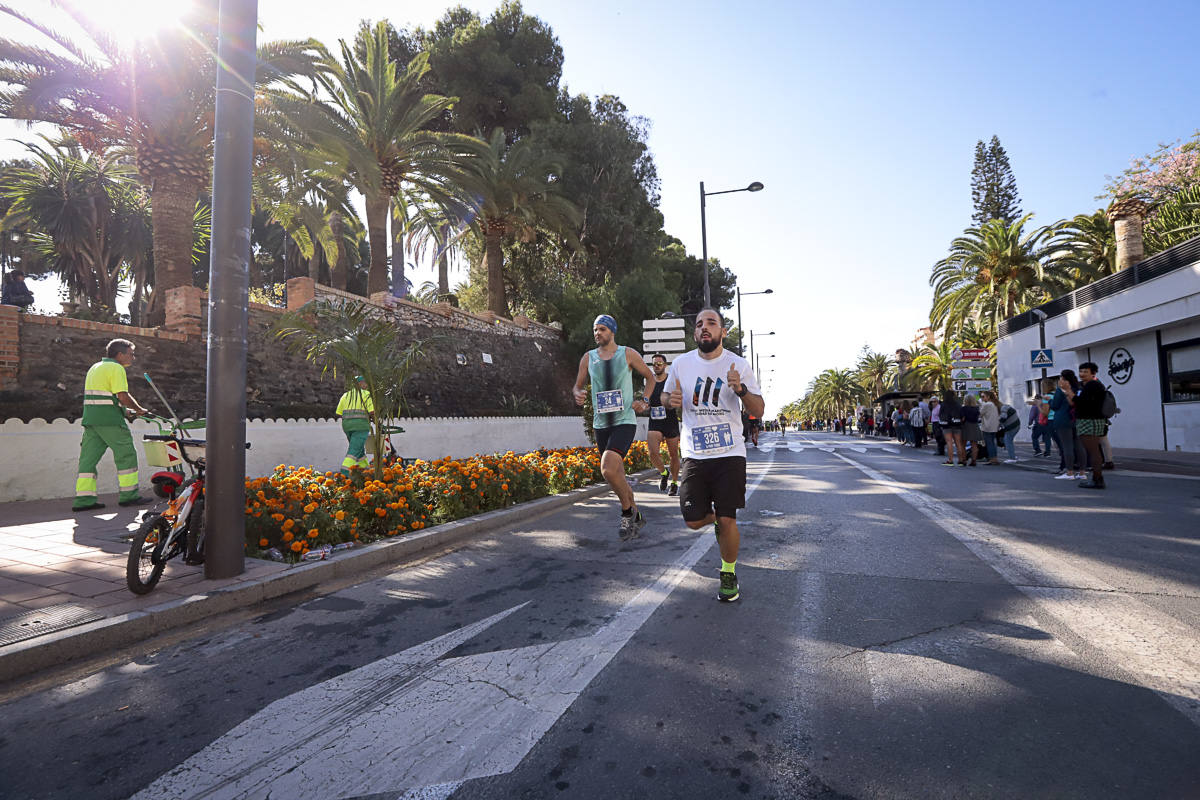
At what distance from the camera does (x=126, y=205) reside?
27688 mm

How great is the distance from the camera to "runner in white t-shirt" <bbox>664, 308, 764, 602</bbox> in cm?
387

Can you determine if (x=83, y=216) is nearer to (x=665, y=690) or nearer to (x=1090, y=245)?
(x=665, y=690)

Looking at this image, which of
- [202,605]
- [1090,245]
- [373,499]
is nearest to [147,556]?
[202,605]

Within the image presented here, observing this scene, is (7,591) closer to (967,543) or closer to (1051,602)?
(1051,602)

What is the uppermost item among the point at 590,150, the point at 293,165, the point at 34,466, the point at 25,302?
the point at 590,150

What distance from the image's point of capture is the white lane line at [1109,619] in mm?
2629

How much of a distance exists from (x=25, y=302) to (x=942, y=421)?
741 inches

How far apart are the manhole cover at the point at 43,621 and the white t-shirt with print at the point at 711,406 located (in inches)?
143

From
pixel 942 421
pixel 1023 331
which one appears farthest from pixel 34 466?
pixel 1023 331

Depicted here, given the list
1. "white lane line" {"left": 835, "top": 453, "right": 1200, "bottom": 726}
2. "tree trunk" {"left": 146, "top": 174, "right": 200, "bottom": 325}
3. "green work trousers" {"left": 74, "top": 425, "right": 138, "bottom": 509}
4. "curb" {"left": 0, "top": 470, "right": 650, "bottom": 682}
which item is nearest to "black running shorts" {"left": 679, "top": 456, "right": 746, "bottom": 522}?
"white lane line" {"left": 835, "top": 453, "right": 1200, "bottom": 726}

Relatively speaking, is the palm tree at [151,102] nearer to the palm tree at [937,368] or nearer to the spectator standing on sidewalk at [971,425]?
the spectator standing on sidewalk at [971,425]

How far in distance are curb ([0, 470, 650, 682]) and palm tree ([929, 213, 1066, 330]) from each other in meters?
32.9

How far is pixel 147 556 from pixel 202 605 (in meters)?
0.55

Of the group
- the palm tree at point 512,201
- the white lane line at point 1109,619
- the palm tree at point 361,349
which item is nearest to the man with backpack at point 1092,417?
the white lane line at point 1109,619
